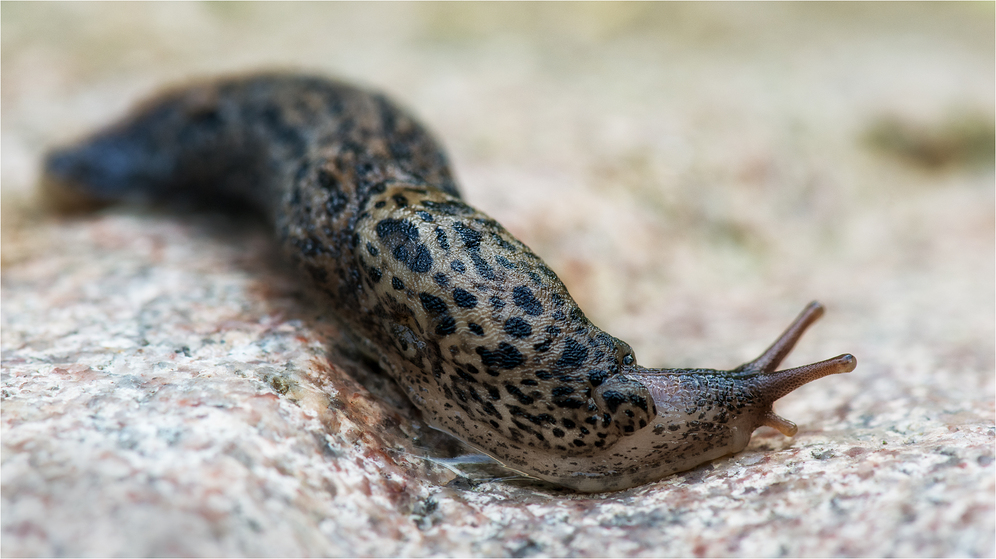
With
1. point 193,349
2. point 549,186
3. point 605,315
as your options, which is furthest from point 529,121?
point 193,349

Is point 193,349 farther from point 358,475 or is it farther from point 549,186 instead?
point 549,186

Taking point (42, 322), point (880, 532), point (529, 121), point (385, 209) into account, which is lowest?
point (880, 532)

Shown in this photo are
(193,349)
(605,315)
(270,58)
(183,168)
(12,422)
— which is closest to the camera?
Answer: (12,422)

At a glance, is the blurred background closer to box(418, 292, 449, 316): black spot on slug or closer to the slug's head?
the slug's head

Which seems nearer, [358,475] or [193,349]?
[358,475]

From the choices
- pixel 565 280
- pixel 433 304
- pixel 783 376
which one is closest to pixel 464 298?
pixel 433 304

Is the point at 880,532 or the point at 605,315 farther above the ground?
the point at 605,315

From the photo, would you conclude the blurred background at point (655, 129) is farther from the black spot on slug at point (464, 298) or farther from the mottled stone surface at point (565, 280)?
the black spot on slug at point (464, 298)

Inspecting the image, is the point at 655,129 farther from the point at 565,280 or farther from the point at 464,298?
the point at 464,298
